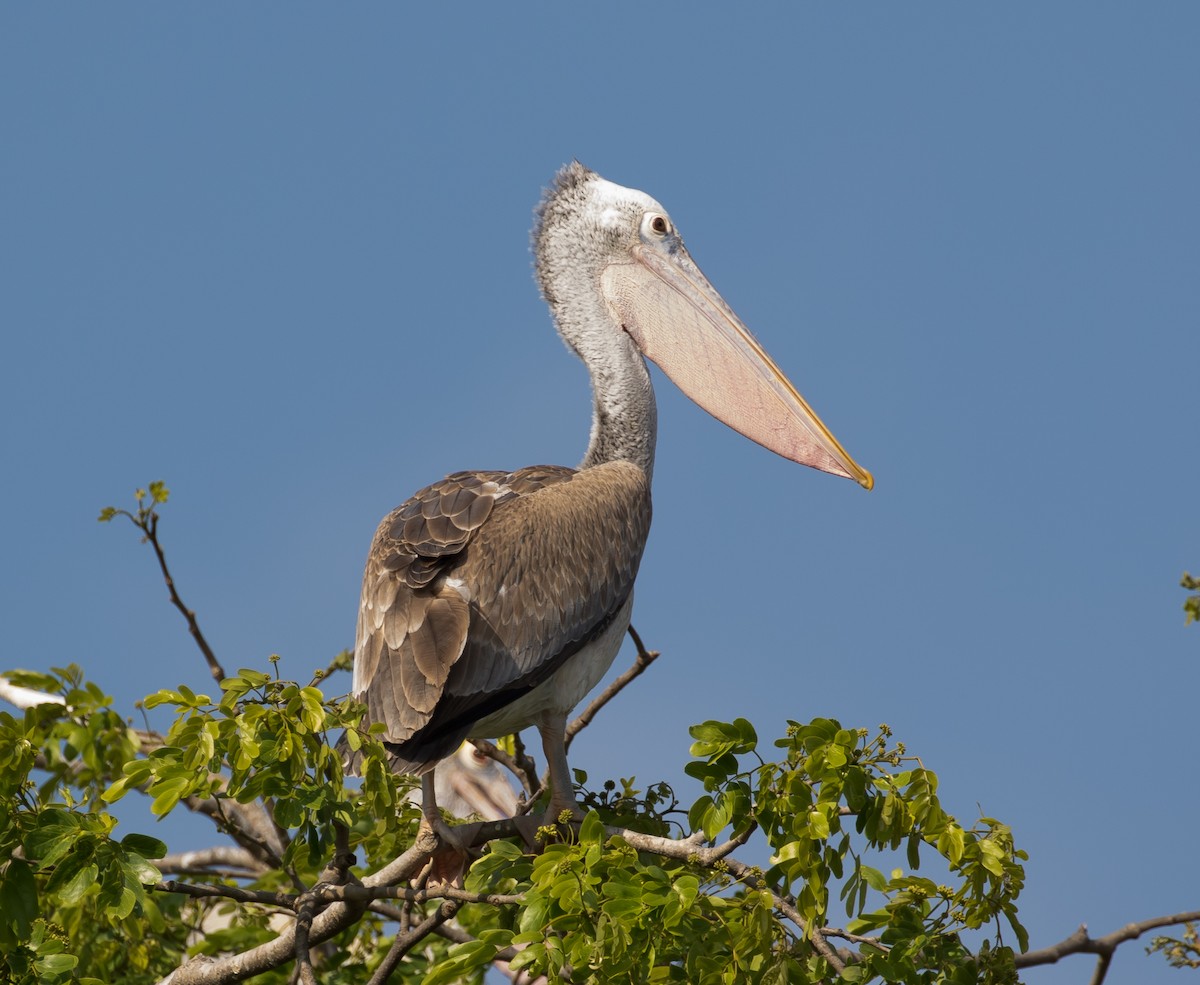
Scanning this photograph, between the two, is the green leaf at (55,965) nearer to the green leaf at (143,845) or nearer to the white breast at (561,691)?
the green leaf at (143,845)

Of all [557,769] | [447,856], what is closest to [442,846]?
[447,856]

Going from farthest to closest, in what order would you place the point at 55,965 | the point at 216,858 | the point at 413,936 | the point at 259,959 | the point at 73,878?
1. the point at 216,858
2. the point at 259,959
3. the point at 413,936
4. the point at 55,965
5. the point at 73,878

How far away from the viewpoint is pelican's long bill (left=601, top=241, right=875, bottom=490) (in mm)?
8992

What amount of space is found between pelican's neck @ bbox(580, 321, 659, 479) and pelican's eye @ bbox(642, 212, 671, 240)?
33.1 inches

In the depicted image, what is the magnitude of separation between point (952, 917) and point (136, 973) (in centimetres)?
446

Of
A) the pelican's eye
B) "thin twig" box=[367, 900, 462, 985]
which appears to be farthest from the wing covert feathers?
the pelican's eye

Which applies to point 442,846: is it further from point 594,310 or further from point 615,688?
point 594,310

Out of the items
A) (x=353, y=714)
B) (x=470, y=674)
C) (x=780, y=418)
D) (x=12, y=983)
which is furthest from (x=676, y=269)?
(x=12, y=983)

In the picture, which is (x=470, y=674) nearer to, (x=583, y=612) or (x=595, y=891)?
(x=583, y=612)

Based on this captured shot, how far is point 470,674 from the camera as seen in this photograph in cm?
648

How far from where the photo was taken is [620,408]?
8.61 metres

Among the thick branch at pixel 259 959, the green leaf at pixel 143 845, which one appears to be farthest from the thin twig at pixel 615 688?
the green leaf at pixel 143 845

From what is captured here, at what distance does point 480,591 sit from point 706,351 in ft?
9.86

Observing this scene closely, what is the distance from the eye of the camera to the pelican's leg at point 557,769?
21.9ft
